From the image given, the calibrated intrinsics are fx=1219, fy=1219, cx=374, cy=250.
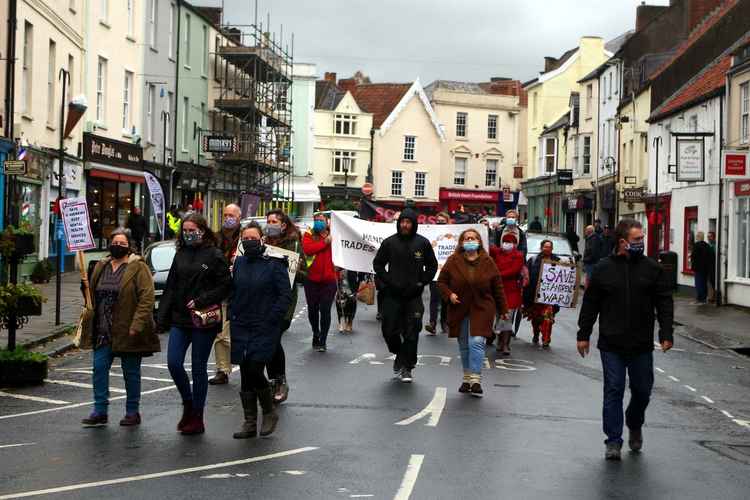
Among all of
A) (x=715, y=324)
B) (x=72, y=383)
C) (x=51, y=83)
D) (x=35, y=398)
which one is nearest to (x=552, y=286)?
(x=715, y=324)

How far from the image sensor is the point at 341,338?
1925 cm

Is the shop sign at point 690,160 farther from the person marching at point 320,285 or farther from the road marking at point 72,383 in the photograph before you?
the road marking at point 72,383

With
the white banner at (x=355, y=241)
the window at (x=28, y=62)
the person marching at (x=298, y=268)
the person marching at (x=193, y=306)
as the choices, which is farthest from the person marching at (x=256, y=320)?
the window at (x=28, y=62)

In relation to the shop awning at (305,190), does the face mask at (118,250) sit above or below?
below

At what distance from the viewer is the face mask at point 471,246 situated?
44.1 ft

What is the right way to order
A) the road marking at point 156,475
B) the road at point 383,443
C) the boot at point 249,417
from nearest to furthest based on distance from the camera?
the road marking at point 156,475, the road at point 383,443, the boot at point 249,417

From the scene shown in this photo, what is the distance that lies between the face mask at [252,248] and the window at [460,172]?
81745 mm

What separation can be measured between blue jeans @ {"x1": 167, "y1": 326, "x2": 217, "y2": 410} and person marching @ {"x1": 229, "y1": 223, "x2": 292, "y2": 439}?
33 centimetres

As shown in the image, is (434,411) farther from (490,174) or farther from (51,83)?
(490,174)

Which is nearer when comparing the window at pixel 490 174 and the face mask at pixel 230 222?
the face mask at pixel 230 222

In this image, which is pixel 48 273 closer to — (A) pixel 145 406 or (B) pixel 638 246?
(A) pixel 145 406

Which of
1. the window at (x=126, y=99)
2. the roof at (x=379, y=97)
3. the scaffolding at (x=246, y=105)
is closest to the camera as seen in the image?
the window at (x=126, y=99)

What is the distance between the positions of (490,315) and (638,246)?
3.48m

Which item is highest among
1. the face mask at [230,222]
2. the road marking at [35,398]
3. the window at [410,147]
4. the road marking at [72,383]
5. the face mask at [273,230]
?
the window at [410,147]
